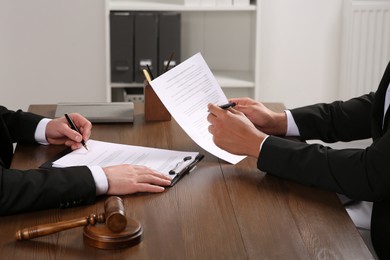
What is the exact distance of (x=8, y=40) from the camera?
387 centimetres

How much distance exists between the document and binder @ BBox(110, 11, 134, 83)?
70.5 inches

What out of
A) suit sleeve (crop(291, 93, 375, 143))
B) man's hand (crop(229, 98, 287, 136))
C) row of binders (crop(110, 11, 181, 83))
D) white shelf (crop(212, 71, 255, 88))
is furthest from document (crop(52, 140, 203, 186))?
white shelf (crop(212, 71, 255, 88))

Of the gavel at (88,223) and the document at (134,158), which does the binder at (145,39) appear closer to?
the document at (134,158)

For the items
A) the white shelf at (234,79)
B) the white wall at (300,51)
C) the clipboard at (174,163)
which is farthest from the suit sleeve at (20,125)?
the white wall at (300,51)

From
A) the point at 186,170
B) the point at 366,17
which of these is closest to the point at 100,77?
the point at 366,17

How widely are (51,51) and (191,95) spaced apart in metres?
2.11

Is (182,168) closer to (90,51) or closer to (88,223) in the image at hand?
(88,223)

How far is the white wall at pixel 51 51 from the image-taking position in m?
3.84

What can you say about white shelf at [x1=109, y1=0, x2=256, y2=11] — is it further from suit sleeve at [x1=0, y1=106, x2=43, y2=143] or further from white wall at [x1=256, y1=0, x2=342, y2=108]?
suit sleeve at [x1=0, y1=106, x2=43, y2=143]

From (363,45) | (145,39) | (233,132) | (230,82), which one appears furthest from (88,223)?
(363,45)

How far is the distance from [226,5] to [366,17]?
0.81 m

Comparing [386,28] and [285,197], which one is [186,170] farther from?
[386,28]

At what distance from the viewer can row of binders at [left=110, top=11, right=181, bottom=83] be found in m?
3.62

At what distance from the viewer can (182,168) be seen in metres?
1.71
